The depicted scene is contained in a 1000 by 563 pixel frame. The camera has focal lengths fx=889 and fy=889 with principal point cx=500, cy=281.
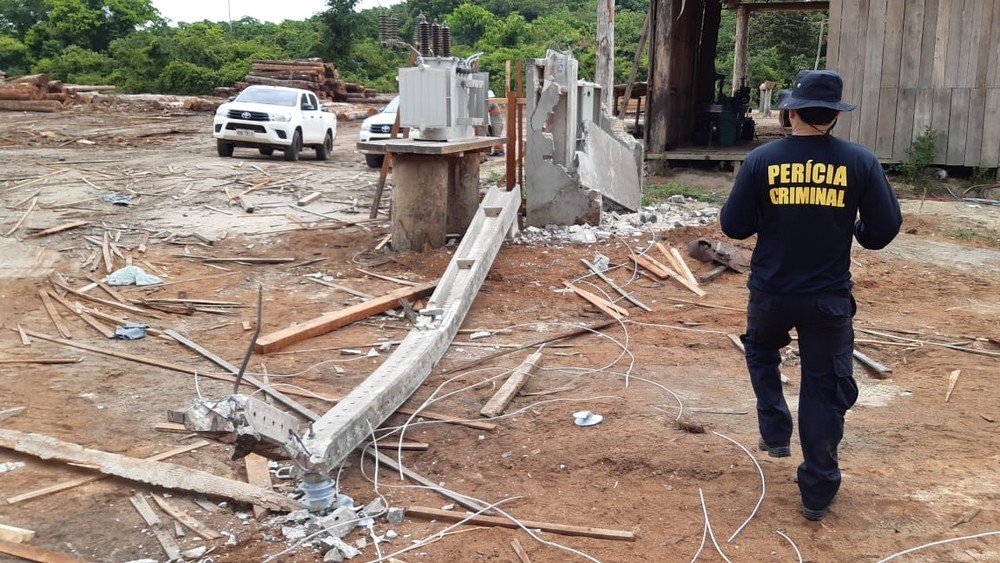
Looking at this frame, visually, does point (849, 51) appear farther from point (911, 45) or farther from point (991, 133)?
point (991, 133)

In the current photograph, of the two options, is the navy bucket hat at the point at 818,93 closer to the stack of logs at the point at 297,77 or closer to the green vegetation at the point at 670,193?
the green vegetation at the point at 670,193

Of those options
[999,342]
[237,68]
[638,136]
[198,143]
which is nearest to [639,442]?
[999,342]

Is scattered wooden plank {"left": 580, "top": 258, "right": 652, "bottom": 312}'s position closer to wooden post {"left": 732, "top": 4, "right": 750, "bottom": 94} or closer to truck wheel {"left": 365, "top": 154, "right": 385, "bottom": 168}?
truck wheel {"left": 365, "top": 154, "right": 385, "bottom": 168}

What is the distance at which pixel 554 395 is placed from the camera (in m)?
6.60

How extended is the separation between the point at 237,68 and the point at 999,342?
1542 inches

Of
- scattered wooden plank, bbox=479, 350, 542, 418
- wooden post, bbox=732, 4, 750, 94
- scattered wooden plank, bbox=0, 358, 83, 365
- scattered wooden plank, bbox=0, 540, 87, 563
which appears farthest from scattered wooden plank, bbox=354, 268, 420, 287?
wooden post, bbox=732, 4, 750, 94

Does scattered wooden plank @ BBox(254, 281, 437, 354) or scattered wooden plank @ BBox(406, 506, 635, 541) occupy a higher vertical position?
scattered wooden plank @ BBox(254, 281, 437, 354)

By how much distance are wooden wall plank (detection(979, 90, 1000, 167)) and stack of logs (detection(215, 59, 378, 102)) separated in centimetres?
2636

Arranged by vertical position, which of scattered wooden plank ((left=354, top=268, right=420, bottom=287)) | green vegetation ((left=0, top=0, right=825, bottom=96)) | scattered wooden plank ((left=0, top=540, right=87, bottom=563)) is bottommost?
scattered wooden plank ((left=0, top=540, right=87, bottom=563))

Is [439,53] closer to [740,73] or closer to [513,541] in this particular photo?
[513,541]

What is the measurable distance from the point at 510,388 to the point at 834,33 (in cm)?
1334

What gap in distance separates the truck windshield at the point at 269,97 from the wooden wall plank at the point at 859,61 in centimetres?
1253

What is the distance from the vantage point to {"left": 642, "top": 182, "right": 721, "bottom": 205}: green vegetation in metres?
16.2

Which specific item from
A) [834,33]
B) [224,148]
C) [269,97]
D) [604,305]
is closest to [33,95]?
[224,148]
